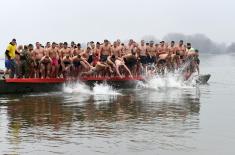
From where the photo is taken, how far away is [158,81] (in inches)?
1267

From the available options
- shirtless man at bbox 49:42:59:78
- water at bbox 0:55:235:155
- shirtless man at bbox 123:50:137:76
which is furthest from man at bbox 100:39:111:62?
water at bbox 0:55:235:155

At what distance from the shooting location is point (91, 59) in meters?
29.0

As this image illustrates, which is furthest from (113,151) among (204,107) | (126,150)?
(204,107)

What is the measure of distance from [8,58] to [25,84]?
161cm

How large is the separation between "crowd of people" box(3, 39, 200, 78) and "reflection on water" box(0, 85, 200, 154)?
2158mm

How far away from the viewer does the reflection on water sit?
13984 mm

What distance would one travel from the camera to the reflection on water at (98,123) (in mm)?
13984

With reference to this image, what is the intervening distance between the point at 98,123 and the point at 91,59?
1206 centimetres

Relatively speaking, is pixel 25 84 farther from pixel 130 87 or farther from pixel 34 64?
pixel 130 87

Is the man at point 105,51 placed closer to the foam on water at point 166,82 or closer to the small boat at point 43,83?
the small boat at point 43,83

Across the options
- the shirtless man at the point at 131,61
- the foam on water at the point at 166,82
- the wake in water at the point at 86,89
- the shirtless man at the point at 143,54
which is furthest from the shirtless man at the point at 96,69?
the shirtless man at the point at 143,54

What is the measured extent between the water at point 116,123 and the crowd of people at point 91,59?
68.7 inches

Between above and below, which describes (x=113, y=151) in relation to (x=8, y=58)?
below

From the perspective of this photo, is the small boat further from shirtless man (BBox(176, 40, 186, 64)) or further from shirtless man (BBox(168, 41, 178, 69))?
shirtless man (BBox(176, 40, 186, 64))
